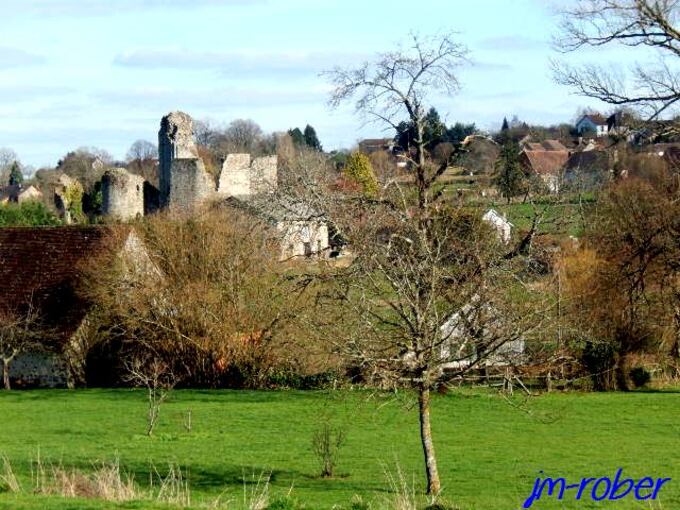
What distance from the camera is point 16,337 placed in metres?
34.4

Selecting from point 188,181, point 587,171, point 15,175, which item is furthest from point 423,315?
point 15,175

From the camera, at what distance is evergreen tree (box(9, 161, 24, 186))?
146 metres

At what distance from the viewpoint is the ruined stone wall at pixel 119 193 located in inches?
2589

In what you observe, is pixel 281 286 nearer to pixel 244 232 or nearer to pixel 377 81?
pixel 244 232

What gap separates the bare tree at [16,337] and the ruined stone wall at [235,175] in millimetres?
33258

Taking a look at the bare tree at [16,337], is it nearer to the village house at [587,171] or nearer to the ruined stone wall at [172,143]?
the village house at [587,171]

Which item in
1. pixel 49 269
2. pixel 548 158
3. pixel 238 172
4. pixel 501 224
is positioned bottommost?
pixel 49 269

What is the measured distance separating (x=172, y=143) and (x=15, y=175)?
89134mm

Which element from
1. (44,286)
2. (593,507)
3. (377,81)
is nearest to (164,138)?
(44,286)

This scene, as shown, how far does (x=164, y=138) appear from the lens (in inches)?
2611

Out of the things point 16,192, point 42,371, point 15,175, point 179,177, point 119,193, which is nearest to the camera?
point 42,371

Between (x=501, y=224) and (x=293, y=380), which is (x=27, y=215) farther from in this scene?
(x=501, y=224)

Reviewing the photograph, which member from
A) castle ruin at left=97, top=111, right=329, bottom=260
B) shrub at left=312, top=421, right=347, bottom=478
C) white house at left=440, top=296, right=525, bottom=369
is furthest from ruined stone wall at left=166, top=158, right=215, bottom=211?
white house at left=440, top=296, right=525, bottom=369

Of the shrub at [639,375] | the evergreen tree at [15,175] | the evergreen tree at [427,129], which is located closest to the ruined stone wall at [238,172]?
the shrub at [639,375]
